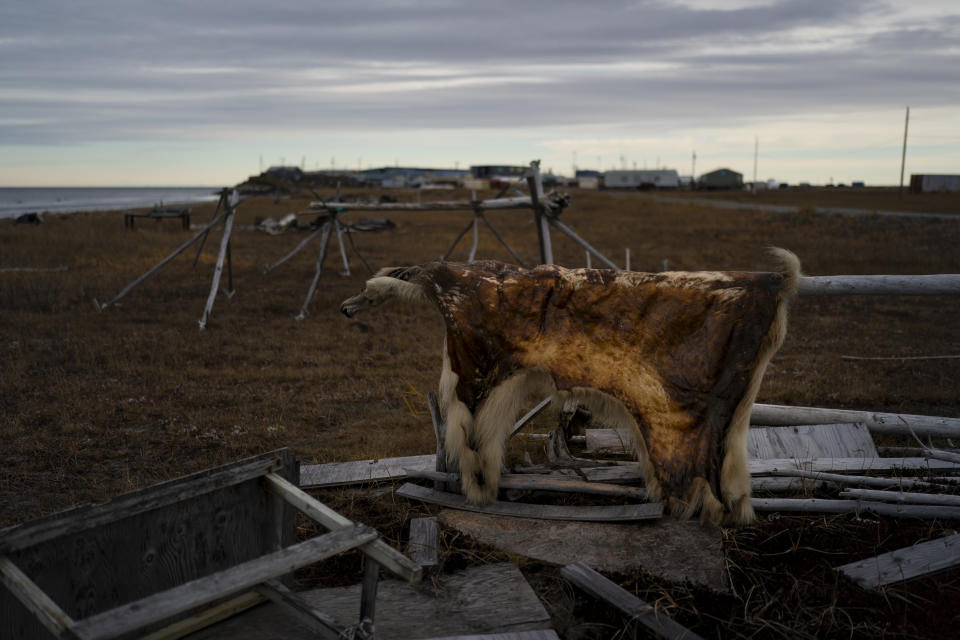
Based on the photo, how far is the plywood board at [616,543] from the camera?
11.9 ft

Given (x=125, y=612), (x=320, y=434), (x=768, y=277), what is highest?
(x=768, y=277)

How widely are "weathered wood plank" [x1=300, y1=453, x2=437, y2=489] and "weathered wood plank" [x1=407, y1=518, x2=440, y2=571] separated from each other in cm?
73

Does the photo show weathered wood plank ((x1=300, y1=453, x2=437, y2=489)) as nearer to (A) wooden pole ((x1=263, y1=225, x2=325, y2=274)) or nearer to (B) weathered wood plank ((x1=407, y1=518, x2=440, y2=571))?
(B) weathered wood plank ((x1=407, y1=518, x2=440, y2=571))

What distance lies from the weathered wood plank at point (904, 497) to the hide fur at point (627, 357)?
0.74 meters

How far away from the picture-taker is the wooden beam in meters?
4.13

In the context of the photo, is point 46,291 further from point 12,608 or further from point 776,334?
point 776,334

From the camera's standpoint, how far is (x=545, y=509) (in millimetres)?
4234

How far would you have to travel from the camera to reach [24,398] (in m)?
7.07

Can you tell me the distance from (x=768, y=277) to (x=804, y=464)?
147 centimetres

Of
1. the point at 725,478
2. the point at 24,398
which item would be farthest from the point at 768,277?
the point at 24,398

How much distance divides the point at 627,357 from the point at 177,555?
2.35m

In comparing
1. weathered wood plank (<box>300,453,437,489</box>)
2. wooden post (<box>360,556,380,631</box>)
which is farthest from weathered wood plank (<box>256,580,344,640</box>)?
weathered wood plank (<box>300,453,437,489</box>)

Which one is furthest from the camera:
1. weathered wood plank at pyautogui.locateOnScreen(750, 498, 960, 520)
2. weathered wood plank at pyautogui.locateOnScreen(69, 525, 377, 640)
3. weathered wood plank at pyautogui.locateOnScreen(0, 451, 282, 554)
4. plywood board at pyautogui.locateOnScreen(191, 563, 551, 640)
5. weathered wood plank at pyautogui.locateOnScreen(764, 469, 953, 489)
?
weathered wood plank at pyautogui.locateOnScreen(764, 469, 953, 489)

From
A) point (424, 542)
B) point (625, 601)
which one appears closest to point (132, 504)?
point (424, 542)
